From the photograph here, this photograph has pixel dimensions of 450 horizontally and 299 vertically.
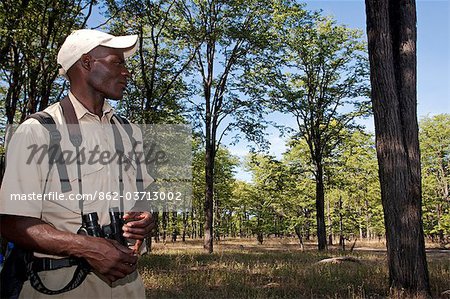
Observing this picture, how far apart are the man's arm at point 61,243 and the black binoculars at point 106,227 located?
0.11m

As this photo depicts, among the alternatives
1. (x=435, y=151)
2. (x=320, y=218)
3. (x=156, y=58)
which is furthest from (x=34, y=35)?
(x=435, y=151)

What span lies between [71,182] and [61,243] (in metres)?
0.29

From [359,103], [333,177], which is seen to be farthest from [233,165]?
[359,103]

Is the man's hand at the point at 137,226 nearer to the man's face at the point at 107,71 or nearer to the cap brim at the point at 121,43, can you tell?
the man's face at the point at 107,71

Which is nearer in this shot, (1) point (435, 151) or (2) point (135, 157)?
(2) point (135, 157)

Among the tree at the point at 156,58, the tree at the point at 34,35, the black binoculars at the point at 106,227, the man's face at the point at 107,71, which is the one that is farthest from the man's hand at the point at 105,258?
the tree at the point at 156,58

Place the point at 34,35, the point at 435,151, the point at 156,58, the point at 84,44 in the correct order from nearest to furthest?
1. the point at 84,44
2. the point at 34,35
3. the point at 156,58
4. the point at 435,151

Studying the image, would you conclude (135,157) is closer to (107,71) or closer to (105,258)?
(107,71)

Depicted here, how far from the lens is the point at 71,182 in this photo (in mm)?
1732

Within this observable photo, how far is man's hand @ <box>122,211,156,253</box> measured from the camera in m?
1.76

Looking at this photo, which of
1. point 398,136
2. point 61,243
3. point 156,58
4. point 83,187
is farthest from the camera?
point 156,58

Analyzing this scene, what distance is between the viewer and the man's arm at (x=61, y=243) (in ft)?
5.07

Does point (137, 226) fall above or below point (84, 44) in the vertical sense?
below

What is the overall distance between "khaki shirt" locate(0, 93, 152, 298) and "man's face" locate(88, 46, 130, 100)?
0.12 m
